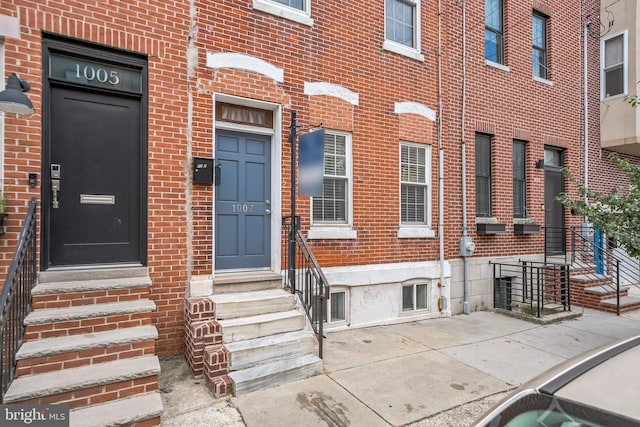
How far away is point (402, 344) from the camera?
5.30 m

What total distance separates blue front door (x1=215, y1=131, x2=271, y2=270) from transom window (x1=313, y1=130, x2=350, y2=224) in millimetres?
934

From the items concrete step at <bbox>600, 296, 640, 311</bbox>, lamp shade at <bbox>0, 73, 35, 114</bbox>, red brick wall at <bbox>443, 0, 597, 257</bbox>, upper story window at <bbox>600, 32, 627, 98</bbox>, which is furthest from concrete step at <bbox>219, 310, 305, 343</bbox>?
upper story window at <bbox>600, 32, 627, 98</bbox>

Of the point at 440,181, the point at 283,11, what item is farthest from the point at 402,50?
the point at 440,181

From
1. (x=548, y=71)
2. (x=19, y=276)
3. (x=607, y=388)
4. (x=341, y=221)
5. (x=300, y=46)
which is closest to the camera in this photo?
(x=607, y=388)

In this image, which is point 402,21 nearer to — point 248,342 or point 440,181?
point 440,181

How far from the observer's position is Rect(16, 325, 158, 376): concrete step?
3119 millimetres

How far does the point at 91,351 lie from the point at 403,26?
7162 mm

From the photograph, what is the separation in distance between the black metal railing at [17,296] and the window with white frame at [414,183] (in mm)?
5448

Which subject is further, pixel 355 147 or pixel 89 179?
pixel 355 147

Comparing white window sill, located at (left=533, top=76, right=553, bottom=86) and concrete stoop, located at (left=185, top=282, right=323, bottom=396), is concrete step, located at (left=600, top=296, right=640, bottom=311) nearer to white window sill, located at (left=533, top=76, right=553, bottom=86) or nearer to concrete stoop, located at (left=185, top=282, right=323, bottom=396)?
white window sill, located at (left=533, top=76, right=553, bottom=86)

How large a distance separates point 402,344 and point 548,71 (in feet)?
26.1

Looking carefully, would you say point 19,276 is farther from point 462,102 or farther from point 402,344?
point 462,102

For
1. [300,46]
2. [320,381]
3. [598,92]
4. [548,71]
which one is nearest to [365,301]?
[320,381]

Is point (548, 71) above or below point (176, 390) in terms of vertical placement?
above
